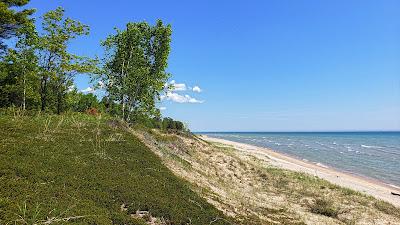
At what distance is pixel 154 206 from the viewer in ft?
51.9

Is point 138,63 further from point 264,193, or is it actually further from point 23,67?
point 264,193

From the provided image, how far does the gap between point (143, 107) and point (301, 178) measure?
19586 millimetres

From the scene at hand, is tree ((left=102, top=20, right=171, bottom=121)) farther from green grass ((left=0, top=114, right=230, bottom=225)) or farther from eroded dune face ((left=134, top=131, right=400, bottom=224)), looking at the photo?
green grass ((left=0, top=114, right=230, bottom=225))

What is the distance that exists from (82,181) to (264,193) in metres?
17.5

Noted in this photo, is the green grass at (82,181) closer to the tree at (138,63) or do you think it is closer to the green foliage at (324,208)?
the green foliage at (324,208)

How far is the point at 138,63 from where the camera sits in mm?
44594

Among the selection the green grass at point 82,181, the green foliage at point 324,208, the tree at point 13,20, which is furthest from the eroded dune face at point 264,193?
the tree at point 13,20

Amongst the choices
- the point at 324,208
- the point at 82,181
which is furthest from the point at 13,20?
the point at 324,208

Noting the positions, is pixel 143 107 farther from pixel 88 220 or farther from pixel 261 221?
pixel 88 220

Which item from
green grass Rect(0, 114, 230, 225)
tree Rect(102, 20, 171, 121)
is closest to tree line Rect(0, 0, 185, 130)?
tree Rect(102, 20, 171, 121)

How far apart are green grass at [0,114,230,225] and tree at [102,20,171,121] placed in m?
19.7

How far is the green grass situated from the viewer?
1252cm

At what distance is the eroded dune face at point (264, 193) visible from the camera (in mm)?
21688

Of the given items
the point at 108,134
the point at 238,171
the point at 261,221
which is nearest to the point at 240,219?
the point at 261,221
